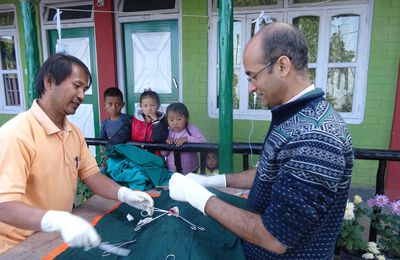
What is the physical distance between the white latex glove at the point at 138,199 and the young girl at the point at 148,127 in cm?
136

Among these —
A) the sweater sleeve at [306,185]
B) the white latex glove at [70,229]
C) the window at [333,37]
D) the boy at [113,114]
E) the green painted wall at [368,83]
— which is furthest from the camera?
the window at [333,37]

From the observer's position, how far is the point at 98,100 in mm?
5234

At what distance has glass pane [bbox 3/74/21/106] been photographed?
5883 mm

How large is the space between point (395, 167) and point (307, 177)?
152 inches

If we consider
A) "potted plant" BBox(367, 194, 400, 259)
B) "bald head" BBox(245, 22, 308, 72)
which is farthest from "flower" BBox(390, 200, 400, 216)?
"bald head" BBox(245, 22, 308, 72)

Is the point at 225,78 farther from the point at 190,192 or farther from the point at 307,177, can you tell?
the point at 307,177

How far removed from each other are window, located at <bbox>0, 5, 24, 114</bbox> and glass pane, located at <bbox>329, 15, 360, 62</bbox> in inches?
222

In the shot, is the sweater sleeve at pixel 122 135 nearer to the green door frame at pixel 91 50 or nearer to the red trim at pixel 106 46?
the red trim at pixel 106 46

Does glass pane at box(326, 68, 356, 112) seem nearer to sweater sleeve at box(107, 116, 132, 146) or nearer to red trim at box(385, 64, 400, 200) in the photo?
red trim at box(385, 64, 400, 200)

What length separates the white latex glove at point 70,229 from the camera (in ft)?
4.02

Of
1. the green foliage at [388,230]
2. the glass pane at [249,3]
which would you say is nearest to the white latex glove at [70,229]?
the green foliage at [388,230]

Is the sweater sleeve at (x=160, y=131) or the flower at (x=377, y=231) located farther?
the sweater sleeve at (x=160, y=131)

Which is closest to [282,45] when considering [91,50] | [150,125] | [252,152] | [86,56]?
[252,152]

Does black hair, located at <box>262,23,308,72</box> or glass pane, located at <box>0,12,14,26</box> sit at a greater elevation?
glass pane, located at <box>0,12,14,26</box>
